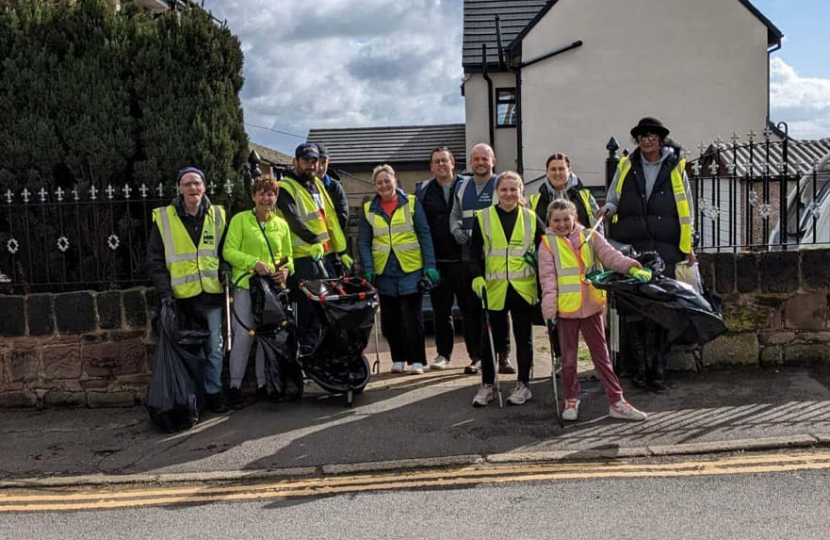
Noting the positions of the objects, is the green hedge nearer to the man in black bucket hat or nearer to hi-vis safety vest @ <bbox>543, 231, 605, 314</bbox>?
hi-vis safety vest @ <bbox>543, 231, 605, 314</bbox>

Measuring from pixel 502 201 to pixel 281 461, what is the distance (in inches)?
98.3

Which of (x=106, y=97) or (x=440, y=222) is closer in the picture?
(x=106, y=97)

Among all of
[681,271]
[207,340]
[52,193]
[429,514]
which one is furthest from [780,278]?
[52,193]

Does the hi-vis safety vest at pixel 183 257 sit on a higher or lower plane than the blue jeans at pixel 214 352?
higher

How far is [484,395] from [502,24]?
1908 cm

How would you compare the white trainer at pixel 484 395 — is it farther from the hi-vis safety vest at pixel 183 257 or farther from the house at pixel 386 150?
the house at pixel 386 150

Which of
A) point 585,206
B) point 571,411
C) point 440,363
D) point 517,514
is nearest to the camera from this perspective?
point 517,514

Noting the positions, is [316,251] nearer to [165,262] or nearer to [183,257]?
[183,257]

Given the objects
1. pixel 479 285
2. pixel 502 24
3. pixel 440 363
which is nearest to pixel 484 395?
pixel 479 285

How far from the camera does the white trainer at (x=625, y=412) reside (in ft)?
19.0

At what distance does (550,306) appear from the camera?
576 cm

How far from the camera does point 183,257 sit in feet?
20.3

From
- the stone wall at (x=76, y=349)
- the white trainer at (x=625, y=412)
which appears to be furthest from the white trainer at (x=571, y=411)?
the stone wall at (x=76, y=349)

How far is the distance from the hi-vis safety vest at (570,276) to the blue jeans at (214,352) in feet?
8.66
